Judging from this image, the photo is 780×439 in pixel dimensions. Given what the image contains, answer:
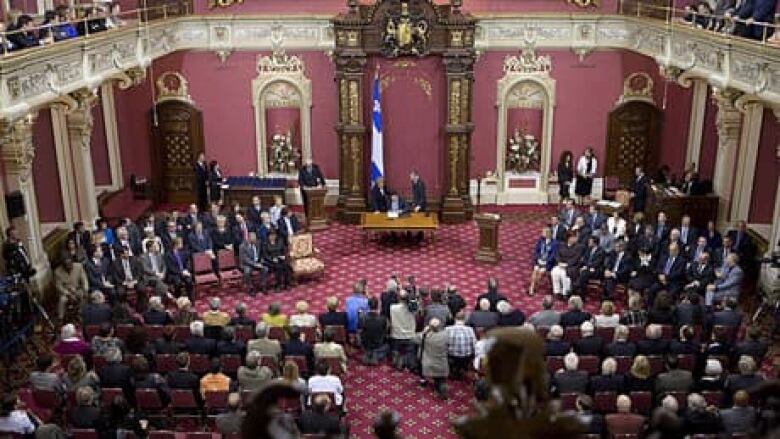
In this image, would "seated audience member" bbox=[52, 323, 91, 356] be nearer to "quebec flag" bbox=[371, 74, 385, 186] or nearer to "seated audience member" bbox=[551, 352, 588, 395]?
"seated audience member" bbox=[551, 352, 588, 395]

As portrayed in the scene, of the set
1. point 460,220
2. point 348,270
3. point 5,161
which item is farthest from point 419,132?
point 5,161

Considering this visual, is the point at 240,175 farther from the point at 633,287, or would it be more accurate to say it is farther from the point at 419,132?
the point at 633,287

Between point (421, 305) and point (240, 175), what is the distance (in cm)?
886

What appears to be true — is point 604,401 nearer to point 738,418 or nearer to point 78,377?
point 738,418

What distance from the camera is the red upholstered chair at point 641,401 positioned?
29.2 ft

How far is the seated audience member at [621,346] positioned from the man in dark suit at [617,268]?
12.1ft

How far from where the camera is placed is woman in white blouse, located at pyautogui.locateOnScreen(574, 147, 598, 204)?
1830cm

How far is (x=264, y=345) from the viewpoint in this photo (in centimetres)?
1005

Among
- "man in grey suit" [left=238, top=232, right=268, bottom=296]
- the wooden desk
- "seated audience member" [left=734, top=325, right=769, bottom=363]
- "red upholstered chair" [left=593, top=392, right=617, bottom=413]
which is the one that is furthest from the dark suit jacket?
"seated audience member" [left=734, top=325, right=769, bottom=363]

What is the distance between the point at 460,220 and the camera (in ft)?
60.2

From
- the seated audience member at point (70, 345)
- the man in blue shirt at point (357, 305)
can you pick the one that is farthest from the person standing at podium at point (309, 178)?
the seated audience member at point (70, 345)

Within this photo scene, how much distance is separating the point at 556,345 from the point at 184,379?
183 inches

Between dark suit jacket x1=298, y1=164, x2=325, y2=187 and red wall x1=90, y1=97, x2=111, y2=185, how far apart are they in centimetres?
471

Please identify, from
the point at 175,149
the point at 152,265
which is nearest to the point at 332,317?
the point at 152,265
